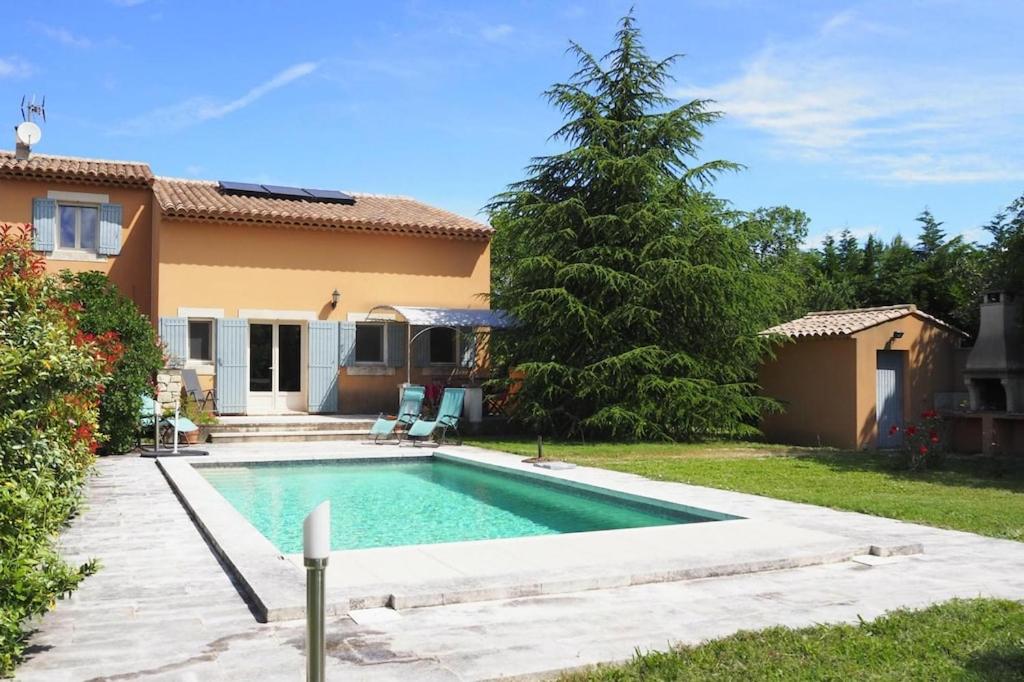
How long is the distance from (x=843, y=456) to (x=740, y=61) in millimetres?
8252

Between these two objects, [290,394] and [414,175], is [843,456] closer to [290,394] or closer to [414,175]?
[290,394]

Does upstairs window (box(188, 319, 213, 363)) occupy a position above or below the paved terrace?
above

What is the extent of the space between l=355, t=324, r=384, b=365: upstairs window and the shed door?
1221cm

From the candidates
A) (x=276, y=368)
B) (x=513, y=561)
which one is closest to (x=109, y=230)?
(x=276, y=368)

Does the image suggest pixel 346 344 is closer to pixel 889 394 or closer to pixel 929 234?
pixel 889 394

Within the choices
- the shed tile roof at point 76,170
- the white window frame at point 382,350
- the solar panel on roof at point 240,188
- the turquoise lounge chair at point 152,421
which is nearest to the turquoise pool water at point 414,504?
the turquoise lounge chair at point 152,421

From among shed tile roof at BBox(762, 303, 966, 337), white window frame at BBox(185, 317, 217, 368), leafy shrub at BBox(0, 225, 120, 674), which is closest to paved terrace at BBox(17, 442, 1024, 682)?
leafy shrub at BBox(0, 225, 120, 674)

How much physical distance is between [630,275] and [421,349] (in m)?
6.50

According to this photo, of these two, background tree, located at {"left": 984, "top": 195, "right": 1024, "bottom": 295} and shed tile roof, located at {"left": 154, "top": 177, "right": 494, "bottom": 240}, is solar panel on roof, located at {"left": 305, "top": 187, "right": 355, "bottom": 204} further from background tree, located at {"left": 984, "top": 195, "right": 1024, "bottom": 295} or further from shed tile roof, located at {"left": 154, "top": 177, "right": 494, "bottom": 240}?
background tree, located at {"left": 984, "top": 195, "right": 1024, "bottom": 295}

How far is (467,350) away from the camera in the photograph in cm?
2384

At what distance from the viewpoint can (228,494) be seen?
42.5ft

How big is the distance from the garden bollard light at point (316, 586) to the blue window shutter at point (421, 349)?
775 inches

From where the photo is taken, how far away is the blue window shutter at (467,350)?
23672 mm

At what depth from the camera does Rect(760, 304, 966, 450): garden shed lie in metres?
20.4
